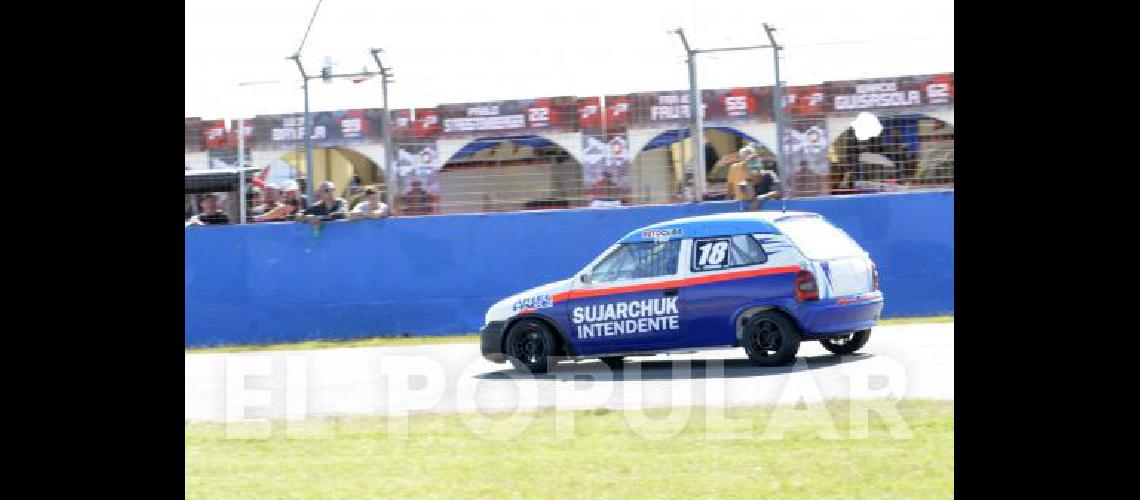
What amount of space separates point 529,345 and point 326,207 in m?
7.10

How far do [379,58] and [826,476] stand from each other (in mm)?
12989

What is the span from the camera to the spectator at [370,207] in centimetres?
2061

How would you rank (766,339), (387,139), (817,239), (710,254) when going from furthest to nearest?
(387,139)
(710,254)
(817,239)
(766,339)

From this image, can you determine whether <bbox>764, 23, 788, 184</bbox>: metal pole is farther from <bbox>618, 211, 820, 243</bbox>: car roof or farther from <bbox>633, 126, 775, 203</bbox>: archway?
<bbox>618, 211, 820, 243</bbox>: car roof

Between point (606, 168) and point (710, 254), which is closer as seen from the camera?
point (710, 254)

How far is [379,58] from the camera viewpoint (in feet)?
63.7

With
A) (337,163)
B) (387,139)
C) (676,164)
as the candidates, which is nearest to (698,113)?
(676,164)

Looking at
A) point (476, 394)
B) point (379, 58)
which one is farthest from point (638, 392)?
point (379, 58)

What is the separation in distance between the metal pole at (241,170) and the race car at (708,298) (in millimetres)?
6861

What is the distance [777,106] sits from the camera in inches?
743

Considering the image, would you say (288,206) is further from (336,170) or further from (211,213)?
(211,213)

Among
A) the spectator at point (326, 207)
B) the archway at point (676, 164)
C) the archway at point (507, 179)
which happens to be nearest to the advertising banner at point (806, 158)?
the archway at point (676, 164)
